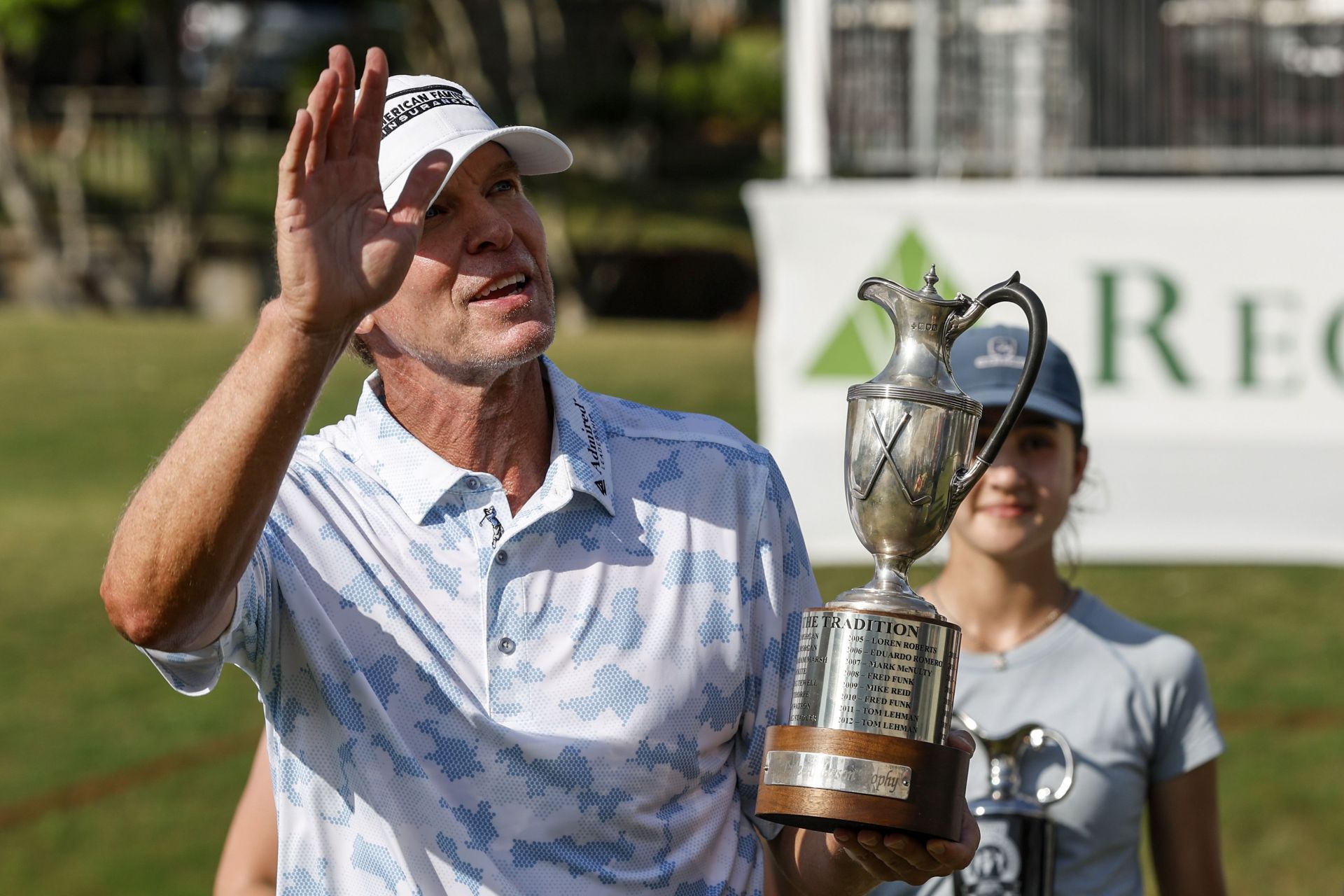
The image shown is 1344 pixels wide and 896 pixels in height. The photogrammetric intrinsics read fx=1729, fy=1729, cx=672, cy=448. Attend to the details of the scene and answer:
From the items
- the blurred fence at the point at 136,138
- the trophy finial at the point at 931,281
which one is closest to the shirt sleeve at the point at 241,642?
the trophy finial at the point at 931,281

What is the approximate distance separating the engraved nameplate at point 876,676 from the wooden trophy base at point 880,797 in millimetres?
22

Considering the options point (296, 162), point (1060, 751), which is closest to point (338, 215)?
point (296, 162)

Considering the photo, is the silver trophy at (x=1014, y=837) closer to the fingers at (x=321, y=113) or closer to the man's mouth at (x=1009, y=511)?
the man's mouth at (x=1009, y=511)

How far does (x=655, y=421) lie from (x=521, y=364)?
25cm

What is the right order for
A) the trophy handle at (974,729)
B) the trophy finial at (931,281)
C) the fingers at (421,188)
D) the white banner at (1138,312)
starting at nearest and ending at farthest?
the fingers at (421,188)
the trophy finial at (931,281)
the trophy handle at (974,729)
the white banner at (1138,312)

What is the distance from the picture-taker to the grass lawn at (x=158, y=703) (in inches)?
249

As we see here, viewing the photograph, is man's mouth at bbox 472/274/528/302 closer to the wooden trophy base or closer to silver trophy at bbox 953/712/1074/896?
the wooden trophy base

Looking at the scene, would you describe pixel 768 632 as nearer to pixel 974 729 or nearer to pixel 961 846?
pixel 961 846

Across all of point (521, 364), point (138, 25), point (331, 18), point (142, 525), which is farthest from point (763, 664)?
point (331, 18)

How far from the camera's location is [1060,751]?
2826 mm

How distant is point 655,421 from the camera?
248 centimetres

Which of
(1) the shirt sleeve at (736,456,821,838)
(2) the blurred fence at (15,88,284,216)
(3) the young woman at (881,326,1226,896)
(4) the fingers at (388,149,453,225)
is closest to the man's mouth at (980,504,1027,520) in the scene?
(3) the young woman at (881,326,1226,896)

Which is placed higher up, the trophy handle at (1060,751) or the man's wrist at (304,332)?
the man's wrist at (304,332)

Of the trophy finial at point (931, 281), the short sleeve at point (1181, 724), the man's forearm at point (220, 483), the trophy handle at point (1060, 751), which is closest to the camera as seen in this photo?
the man's forearm at point (220, 483)
